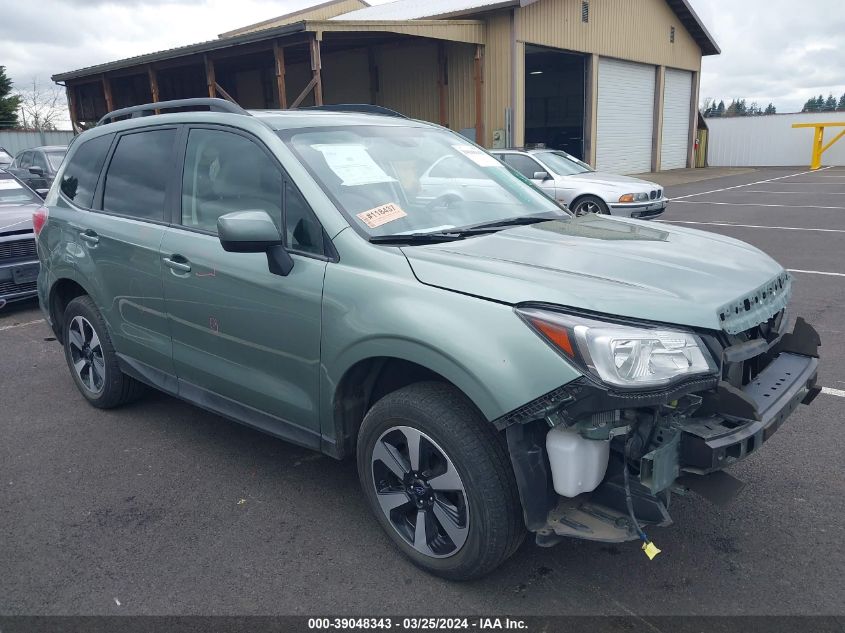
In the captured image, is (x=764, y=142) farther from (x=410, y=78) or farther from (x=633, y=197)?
(x=633, y=197)

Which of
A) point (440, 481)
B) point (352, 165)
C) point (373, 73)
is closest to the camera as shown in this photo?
point (440, 481)

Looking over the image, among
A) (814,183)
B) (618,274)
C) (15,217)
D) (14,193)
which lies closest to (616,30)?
(814,183)

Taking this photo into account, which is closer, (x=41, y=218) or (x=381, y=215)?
(x=381, y=215)

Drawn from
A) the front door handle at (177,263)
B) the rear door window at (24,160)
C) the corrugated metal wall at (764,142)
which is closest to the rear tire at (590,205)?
the front door handle at (177,263)

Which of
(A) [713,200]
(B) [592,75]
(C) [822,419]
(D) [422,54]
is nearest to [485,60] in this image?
(D) [422,54]

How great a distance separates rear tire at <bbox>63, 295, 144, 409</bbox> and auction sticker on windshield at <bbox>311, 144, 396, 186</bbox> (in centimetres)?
201

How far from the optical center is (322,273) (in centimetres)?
291

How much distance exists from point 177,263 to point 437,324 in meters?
1.69

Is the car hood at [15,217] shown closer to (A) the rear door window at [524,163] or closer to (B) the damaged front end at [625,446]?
(B) the damaged front end at [625,446]

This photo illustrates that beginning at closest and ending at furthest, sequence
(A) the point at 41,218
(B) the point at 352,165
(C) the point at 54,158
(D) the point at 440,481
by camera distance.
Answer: (D) the point at 440,481 < (B) the point at 352,165 < (A) the point at 41,218 < (C) the point at 54,158

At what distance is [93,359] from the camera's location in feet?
14.9

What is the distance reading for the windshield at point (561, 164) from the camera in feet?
44.1

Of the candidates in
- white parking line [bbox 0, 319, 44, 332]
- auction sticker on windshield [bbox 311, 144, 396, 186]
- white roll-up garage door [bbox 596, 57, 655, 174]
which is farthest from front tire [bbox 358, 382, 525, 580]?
white roll-up garage door [bbox 596, 57, 655, 174]

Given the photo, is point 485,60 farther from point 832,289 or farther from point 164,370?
point 164,370
